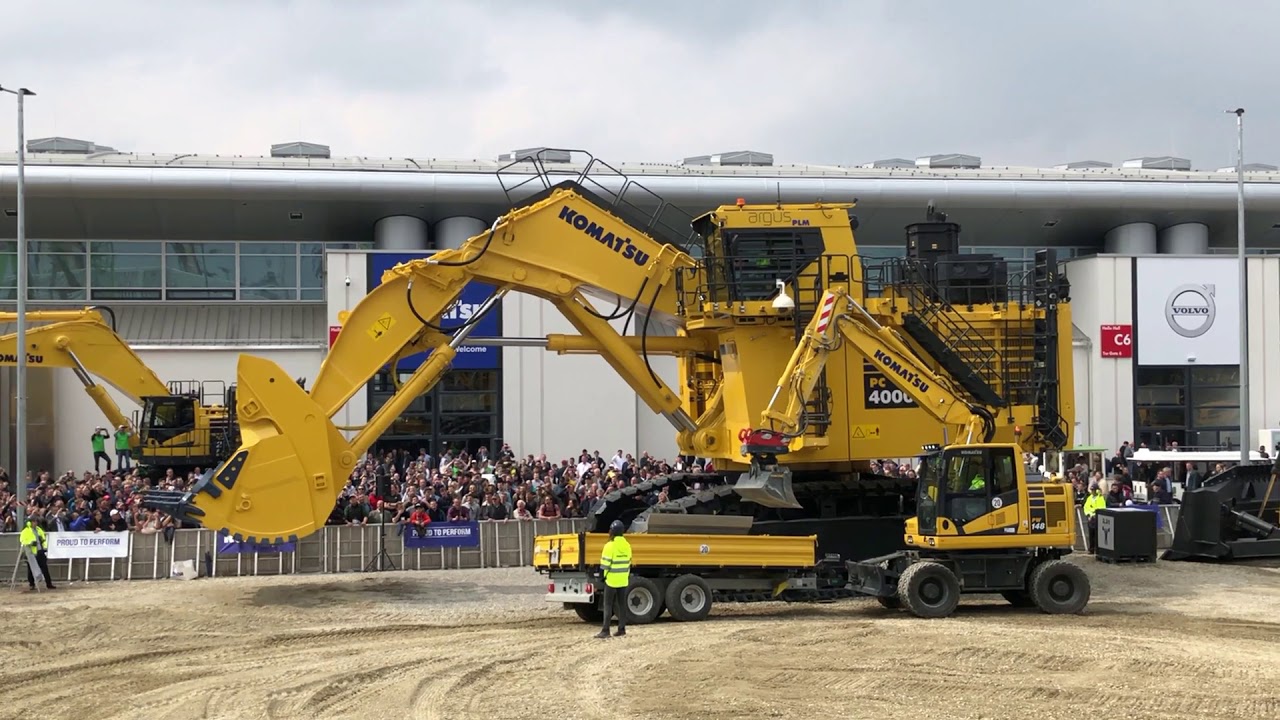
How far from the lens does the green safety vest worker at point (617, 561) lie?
17.8m

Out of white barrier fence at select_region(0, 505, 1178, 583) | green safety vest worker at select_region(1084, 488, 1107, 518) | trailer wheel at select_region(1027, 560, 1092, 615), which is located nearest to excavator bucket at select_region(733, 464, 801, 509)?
trailer wheel at select_region(1027, 560, 1092, 615)

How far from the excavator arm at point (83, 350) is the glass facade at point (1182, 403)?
93.2 ft

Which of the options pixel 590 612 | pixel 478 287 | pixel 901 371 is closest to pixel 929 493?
pixel 901 371

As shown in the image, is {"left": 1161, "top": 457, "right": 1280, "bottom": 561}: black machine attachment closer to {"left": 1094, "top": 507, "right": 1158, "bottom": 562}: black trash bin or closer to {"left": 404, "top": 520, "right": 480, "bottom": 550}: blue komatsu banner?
{"left": 1094, "top": 507, "right": 1158, "bottom": 562}: black trash bin

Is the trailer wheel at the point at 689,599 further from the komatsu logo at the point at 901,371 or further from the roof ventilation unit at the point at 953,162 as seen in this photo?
the roof ventilation unit at the point at 953,162

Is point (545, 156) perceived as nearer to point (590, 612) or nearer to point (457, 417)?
point (457, 417)

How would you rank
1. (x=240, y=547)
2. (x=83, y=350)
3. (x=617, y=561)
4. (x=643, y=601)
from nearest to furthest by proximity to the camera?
(x=617, y=561)
(x=643, y=601)
(x=240, y=547)
(x=83, y=350)

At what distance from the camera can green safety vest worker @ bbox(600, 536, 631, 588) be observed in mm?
17766

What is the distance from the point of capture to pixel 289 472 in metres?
19.5

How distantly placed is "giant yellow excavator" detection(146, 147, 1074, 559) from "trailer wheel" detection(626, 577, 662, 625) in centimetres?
181

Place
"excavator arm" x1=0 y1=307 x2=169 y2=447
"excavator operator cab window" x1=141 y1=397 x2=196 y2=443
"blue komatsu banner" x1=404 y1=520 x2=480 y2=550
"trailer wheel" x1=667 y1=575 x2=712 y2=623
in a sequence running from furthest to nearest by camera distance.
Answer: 1. "excavator operator cab window" x1=141 y1=397 x2=196 y2=443
2. "excavator arm" x1=0 y1=307 x2=169 y2=447
3. "blue komatsu banner" x1=404 y1=520 x2=480 y2=550
4. "trailer wheel" x1=667 y1=575 x2=712 y2=623

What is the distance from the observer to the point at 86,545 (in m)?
25.1

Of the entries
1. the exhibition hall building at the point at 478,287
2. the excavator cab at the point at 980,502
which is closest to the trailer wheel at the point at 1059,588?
the excavator cab at the point at 980,502

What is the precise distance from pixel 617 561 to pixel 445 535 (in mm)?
9396
